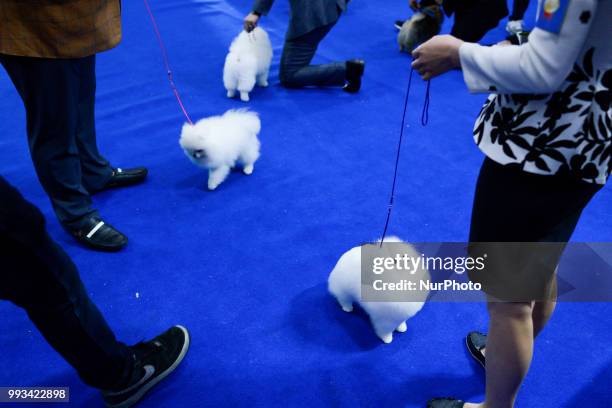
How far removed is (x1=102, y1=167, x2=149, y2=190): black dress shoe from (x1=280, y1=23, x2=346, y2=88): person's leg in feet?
3.69

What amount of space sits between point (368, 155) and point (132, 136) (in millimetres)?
1167

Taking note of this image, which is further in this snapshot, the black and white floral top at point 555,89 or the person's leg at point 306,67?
the person's leg at point 306,67

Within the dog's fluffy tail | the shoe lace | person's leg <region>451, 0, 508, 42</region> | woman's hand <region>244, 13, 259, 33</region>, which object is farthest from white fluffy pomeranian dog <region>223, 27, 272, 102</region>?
the shoe lace

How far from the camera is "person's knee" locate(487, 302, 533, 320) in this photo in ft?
2.64

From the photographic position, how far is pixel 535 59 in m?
0.58

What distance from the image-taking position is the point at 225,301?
142 cm

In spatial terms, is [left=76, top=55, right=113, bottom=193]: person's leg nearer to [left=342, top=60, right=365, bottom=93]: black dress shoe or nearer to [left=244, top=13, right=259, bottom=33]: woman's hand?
[left=244, top=13, right=259, bottom=33]: woman's hand

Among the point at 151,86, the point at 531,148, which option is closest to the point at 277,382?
the point at 531,148

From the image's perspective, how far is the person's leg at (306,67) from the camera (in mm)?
2578

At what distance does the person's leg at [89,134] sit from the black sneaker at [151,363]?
82 centimetres

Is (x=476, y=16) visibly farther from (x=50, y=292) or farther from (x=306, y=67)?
(x=50, y=292)

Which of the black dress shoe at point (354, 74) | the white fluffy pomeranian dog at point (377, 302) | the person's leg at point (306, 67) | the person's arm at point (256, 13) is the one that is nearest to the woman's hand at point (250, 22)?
the person's arm at point (256, 13)

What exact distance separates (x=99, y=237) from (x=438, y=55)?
52.5 inches

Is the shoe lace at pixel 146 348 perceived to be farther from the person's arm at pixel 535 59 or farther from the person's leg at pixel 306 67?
the person's leg at pixel 306 67
